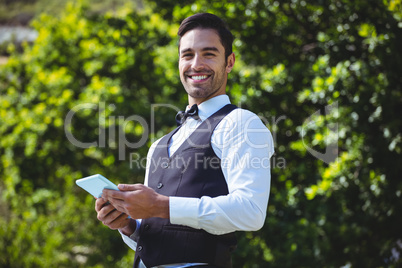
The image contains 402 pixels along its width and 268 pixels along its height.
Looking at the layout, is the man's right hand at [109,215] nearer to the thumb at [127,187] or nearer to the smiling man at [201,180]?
the smiling man at [201,180]

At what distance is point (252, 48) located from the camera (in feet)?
17.8

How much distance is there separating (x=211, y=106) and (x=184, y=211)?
1.84ft

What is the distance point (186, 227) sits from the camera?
1.64 m

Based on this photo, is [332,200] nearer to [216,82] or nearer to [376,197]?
[376,197]

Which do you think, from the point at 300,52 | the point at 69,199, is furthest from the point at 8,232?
the point at 300,52

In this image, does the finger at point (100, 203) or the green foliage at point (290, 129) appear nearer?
the finger at point (100, 203)

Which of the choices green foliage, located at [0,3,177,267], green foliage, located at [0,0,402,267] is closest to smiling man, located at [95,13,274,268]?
green foliage, located at [0,0,402,267]

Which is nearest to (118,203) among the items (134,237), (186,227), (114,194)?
(114,194)

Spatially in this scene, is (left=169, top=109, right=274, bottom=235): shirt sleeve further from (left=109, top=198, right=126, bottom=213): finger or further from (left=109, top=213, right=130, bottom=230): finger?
(left=109, top=213, right=130, bottom=230): finger

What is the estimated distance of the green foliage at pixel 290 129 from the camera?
419 cm

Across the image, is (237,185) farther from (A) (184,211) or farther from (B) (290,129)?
(B) (290,129)

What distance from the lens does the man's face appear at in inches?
72.1

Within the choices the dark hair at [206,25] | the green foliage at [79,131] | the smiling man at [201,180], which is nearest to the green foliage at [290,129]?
the green foliage at [79,131]

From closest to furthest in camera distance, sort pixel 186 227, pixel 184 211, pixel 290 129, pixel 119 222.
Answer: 1. pixel 184 211
2. pixel 186 227
3. pixel 119 222
4. pixel 290 129
